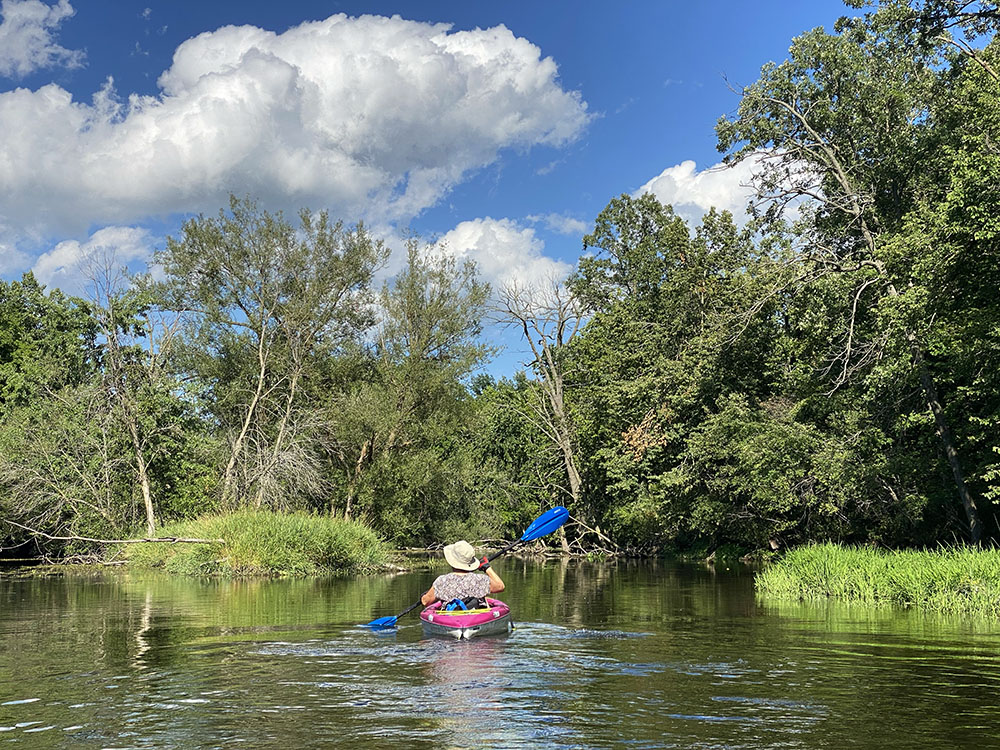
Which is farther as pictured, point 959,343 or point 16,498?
point 16,498

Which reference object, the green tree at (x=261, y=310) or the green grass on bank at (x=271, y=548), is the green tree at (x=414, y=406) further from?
the green grass on bank at (x=271, y=548)

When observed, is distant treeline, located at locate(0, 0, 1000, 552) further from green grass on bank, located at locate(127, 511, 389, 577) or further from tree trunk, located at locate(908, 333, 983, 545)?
green grass on bank, located at locate(127, 511, 389, 577)

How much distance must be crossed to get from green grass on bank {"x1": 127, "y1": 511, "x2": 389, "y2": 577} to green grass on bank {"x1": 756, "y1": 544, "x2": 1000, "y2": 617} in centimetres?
1231

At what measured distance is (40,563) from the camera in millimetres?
31781

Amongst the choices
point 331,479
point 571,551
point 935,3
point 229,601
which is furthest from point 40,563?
point 935,3

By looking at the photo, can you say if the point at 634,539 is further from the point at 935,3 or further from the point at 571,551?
the point at 935,3

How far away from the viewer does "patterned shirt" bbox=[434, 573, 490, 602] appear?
1301cm

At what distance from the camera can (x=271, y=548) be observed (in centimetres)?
2545

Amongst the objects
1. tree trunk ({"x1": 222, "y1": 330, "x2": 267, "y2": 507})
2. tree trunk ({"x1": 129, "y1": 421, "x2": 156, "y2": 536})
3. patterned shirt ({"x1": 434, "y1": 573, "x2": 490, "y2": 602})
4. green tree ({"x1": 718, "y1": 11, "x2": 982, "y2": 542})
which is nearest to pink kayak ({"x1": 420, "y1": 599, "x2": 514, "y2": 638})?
patterned shirt ({"x1": 434, "y1": 573, "x2": 490, "y2": 602})

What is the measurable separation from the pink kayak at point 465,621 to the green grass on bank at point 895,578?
746cm

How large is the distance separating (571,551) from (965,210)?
25.6 m

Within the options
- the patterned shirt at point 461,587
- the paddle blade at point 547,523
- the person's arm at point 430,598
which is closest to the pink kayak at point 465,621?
the patterned shirt at point 461,587

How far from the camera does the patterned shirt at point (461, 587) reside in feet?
42.7

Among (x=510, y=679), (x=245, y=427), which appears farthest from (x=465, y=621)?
(x=245, y=427)
